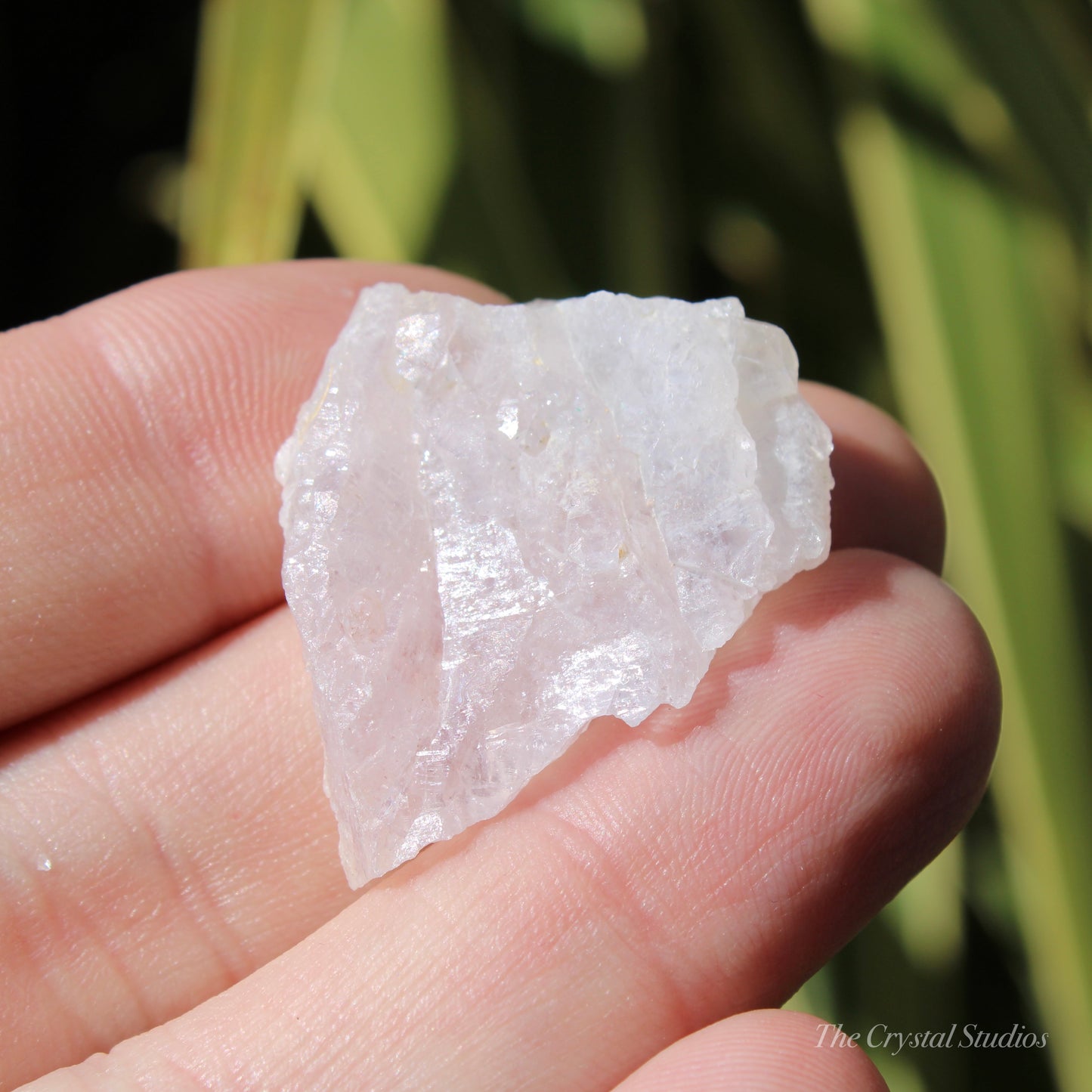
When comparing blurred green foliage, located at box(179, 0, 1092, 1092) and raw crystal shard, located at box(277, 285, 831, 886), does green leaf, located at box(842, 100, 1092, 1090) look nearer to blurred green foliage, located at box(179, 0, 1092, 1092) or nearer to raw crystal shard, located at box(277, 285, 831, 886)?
blurred green foliage, located at box(179, 0, 1092, 1092)

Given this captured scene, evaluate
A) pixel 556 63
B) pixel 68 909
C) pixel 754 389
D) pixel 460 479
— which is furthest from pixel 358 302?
pixel 556 63

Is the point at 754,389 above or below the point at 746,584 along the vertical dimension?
above

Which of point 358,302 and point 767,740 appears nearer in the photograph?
point 767,740

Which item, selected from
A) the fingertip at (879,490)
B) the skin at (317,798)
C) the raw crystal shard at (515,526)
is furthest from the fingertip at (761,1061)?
the fingertip at (879,490)

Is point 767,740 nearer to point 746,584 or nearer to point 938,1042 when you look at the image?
point 746,584

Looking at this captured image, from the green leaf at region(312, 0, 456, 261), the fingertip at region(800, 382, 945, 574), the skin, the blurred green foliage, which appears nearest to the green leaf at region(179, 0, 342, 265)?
the blurred green foliage

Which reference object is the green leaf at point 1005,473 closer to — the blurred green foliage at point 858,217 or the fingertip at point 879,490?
the blurred green foliage at point 858,217

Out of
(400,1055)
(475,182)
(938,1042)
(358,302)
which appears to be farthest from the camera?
(475,182)
